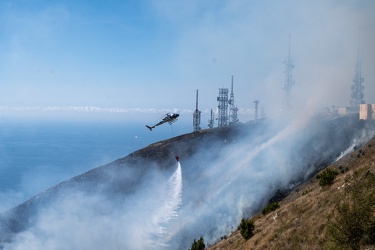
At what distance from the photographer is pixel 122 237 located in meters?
62.5

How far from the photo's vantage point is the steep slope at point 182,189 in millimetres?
59688

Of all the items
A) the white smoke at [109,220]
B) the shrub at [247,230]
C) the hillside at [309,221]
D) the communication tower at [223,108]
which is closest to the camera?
the hillside at [309,221]

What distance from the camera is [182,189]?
2931 inches

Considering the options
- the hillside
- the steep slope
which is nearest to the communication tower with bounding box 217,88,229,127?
the steep slope

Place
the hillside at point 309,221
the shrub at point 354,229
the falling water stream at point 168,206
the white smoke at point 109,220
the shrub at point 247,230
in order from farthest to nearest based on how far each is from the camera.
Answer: the white smoke at point 109,220
the falling water stream at point 168,206
the shrub at point 247,230
the hillside at point 309,221
the shrub at point 354,229

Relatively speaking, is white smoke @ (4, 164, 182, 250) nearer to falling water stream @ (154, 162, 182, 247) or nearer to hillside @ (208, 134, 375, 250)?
falling water stream @ (154, 162, 182, 247)

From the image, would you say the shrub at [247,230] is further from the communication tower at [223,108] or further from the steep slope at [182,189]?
the communication tower at [223,108]

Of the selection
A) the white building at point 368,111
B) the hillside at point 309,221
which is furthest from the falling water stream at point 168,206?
the white building at point 368,111

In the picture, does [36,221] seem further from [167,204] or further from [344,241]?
[344,241]

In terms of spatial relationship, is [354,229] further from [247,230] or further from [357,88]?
[357,88]

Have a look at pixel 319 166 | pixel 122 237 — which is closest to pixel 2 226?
pixel 122 237

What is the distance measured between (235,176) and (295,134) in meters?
21.5

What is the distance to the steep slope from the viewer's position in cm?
5969

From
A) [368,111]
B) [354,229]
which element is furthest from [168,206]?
[354,229]
